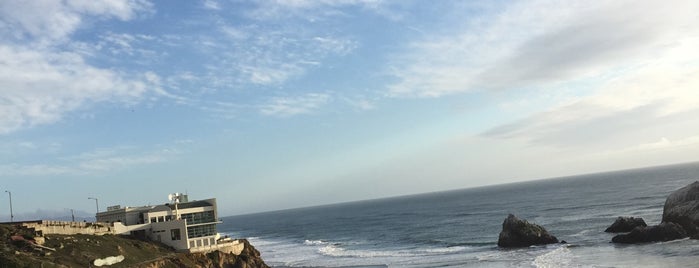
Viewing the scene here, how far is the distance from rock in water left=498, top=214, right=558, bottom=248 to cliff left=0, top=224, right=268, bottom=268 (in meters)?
36.5

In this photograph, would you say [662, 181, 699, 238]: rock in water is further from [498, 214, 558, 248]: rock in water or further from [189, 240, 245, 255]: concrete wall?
[189, 240, 245, 255]: concrete wall

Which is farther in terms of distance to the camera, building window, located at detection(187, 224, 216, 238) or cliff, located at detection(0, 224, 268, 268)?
building window, located at detection(187, 224, 216, 238)

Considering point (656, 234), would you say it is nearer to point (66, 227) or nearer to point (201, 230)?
point (201, 230)

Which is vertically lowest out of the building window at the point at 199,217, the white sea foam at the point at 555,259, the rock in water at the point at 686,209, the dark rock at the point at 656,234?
the white sea foam at the point at 555,259

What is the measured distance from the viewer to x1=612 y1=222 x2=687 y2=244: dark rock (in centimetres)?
6838

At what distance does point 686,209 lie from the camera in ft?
230

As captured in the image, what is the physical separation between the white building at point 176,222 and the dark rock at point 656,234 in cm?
5168

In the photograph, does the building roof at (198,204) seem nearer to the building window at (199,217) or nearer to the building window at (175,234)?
the building window at (199,217)

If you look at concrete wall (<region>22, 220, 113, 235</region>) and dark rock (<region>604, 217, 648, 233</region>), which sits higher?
concrete wall (<region>22, 220, 113, 235</region>)

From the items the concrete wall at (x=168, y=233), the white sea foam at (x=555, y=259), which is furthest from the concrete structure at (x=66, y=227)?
the white sea foam at (x=555, y=259)

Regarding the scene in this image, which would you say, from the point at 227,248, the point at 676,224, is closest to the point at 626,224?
the point at 676,224

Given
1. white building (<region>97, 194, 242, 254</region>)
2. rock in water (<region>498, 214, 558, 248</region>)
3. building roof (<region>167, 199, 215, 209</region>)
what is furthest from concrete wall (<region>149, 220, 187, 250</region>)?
rock in water (<region>498, 214, 558, 248</region>)

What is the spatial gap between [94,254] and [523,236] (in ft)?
187

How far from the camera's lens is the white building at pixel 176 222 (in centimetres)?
6769
